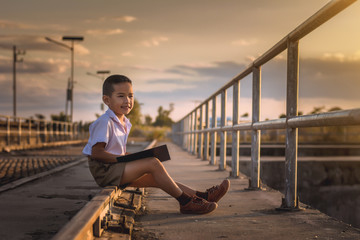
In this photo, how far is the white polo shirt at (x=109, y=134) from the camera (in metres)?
3.35

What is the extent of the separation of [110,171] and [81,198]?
4.03ft

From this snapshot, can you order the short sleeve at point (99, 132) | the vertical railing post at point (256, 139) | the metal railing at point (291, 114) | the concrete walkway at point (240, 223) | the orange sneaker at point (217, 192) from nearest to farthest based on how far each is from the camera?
1. the concrete walkway at point (240, 223)
2. the metal railing at point (291, 114)
3. the short sleeve at point (99, 132)
4. the orange sneaker at point (217, 192)
5. the vertical railing post at point (256, 139)

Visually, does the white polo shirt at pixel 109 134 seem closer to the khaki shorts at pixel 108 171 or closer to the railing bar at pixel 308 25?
the khaki shorts at pixel 108 171

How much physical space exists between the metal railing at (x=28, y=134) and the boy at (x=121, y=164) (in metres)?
11.9

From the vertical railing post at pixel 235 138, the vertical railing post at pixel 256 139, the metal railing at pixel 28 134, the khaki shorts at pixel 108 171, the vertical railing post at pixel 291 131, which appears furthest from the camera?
Answer: the metal railing at pixel 28 134

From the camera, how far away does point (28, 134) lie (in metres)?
18.3

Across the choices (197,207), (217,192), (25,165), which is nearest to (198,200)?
(197,207)

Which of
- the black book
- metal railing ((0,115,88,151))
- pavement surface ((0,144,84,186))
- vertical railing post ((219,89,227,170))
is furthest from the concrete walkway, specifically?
metal railing ((0,115,88,151))

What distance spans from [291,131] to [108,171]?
59.7 inches

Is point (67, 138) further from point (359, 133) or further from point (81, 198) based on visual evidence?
point (81, 198)

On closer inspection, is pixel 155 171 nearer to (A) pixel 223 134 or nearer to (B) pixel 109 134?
(B) pixel 109 134

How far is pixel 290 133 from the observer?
3.64 m

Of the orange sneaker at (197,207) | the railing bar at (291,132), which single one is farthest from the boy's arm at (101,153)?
the railing bar at (291,132)

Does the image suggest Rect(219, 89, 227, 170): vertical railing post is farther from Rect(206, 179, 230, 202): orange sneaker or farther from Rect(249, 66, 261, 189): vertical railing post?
Rect(206, 179, 230, 202): orange sneaker
